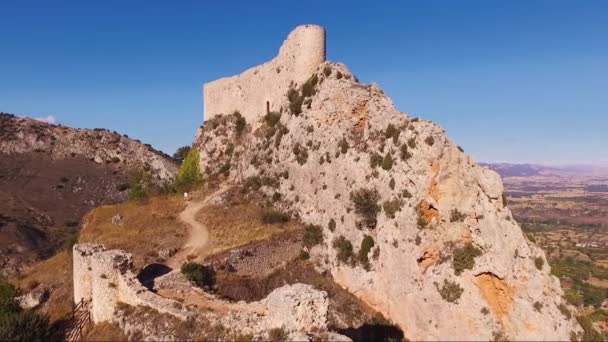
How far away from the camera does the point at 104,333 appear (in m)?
19.9

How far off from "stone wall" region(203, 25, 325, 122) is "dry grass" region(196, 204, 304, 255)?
36.8ft

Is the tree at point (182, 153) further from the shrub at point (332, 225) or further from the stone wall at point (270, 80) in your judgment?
the shrub at point (332, 225)

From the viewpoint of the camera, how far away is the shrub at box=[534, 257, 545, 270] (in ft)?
75.0

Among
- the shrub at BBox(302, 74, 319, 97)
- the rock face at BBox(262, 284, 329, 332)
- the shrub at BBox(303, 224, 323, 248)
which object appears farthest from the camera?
the shrub at BBox(302, 74, 319, 97)

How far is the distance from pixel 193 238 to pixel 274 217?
6.32m

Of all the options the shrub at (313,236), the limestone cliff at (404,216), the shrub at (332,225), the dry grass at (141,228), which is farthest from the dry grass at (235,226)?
the shrub at (332,225)

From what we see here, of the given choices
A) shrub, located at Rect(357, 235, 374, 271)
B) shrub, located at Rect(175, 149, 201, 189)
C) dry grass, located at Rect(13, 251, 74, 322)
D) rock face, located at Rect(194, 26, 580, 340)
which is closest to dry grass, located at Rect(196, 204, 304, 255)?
rock face, located at Rect(194, 26, 580, 340)

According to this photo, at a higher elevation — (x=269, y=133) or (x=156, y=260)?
(x=269, y=133)

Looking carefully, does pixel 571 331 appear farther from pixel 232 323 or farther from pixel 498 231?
pixel 232 323

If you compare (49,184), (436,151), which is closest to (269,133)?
(436,151)

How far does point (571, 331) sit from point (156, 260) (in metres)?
24.1

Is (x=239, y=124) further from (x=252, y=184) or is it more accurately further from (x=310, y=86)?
(x=310, y=86)

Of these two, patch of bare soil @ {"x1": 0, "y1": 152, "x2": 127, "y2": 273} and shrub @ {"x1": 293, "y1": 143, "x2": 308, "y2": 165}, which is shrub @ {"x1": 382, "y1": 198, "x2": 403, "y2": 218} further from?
patch of bare soil @ {"x1": 0, "y1": 152, "x2": 127, "y2": 273}

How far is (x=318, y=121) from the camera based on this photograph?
36250 mm
